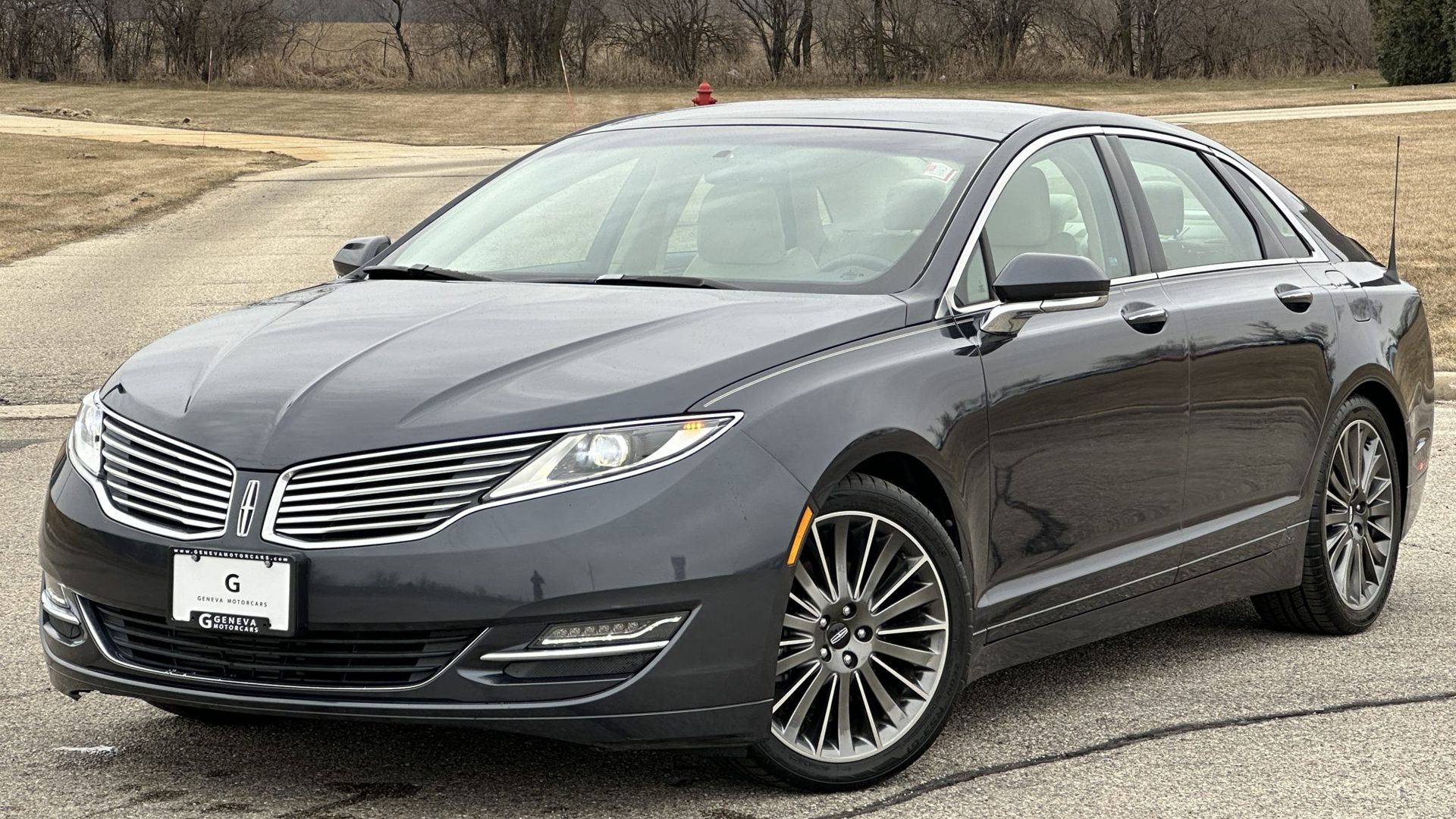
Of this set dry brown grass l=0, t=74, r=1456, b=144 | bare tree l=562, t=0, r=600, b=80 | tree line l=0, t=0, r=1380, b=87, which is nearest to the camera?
dry brown grass l=0, t=74, r=1456, b=144

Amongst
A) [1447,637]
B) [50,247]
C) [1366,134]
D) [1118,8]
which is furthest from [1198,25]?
[1447,637]

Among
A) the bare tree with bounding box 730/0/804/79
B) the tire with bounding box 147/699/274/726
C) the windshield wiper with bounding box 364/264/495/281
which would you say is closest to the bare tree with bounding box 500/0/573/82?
the bare tree with bounding box 730/0/804/79

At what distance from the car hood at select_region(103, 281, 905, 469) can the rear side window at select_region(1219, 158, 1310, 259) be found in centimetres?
195

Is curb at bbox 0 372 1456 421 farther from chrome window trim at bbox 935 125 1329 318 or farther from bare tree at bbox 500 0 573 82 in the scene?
bare tree at bbox 500 0 573 82

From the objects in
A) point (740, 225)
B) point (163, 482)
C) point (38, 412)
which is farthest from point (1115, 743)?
point (38, 412)

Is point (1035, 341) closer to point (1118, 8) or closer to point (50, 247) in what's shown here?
point (50, 247)

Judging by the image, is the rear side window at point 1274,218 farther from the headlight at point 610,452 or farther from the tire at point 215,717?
the tire at point 215,717

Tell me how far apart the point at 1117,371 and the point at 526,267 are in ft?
5.24

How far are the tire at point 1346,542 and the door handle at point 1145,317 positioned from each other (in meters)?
0.96

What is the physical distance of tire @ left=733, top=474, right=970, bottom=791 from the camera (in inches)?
168

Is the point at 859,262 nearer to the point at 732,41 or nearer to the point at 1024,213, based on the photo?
the point at 1024,213

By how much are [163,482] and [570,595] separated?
94cm

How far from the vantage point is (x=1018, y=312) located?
4848mm

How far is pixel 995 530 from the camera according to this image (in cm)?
473
